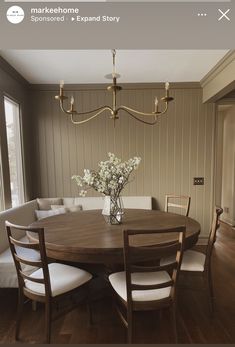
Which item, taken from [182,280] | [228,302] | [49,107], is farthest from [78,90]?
[228,302]

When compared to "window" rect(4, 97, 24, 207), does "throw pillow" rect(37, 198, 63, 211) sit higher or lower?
lower

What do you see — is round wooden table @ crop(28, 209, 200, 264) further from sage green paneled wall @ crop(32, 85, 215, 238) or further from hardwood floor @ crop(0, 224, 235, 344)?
sage green paneled wall @ crop(32, 85, 215, 238)

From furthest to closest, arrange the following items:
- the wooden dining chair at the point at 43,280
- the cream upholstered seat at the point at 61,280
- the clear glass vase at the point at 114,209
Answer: the clear glass vase at the point at 114,209, the cream upholstered seat at the point at 61,280, the wooden dining chair at the point at 43,280

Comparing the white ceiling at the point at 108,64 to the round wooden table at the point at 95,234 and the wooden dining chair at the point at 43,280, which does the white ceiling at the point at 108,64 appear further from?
the wooden dining chair at the point at 43,280

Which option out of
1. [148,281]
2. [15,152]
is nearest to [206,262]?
[148,281]

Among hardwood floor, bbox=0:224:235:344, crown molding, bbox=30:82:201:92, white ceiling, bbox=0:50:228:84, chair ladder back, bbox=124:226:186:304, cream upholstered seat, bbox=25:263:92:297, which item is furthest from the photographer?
crown molding, bbox=30:82:201:92

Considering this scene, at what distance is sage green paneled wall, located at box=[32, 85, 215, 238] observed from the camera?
3268 millimetres

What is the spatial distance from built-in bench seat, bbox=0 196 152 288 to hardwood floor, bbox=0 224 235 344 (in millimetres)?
305

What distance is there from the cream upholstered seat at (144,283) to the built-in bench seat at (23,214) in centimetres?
88

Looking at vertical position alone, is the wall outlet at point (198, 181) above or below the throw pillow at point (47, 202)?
above

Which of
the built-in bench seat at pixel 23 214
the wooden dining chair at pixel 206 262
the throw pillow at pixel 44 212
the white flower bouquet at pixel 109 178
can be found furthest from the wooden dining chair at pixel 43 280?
the throw pillow at pixel 44 212

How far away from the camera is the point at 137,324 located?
171cm

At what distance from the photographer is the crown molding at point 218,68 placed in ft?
7.28

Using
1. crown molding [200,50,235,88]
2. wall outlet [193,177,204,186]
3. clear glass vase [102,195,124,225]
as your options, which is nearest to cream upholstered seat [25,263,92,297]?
clear glass vase [102,195,124,225]
